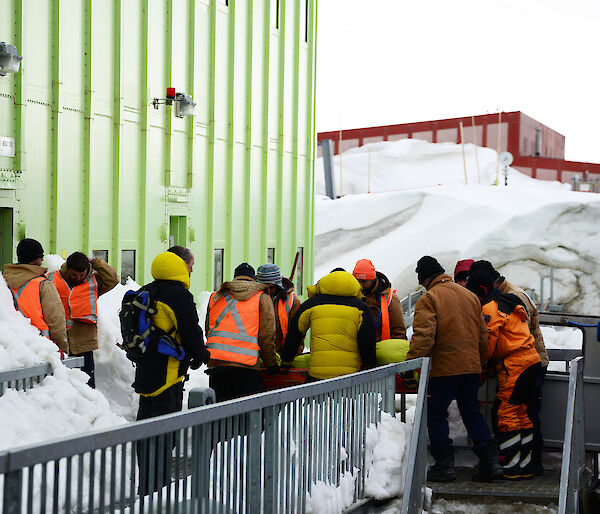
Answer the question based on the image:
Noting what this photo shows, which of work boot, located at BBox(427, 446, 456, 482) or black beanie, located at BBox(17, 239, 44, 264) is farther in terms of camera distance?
black beanie, located at BBox(17, 239, 44, 264)

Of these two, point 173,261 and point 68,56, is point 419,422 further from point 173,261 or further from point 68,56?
point 68,56

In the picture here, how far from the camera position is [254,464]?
4.18 m

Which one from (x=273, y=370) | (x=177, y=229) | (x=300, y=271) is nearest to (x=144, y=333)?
(x=273, y=370)

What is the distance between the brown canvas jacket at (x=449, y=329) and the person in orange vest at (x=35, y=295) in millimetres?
3019

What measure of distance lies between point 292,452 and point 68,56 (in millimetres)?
8952

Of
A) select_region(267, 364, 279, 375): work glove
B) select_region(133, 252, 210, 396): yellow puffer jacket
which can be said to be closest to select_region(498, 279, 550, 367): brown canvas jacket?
select_region(267, 364, 279, 375): work glove

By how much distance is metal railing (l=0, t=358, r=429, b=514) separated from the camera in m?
2.91

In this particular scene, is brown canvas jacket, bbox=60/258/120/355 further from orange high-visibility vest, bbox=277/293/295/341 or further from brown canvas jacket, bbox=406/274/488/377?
brown canvas jacket, bbox=406/274/488/377

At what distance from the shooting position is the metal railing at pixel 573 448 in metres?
5.66

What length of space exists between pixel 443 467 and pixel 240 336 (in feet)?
6.24

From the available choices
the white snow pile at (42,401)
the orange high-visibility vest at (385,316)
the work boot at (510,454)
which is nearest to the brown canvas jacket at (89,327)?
the white snow pile at (42,401)

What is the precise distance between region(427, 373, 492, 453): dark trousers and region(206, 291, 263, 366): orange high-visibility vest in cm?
145

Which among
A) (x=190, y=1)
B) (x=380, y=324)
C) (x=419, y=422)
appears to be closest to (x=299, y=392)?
(x=419, y=422)

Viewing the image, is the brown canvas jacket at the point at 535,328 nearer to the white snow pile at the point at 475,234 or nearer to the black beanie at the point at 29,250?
the black beanie at the point at 29,250
